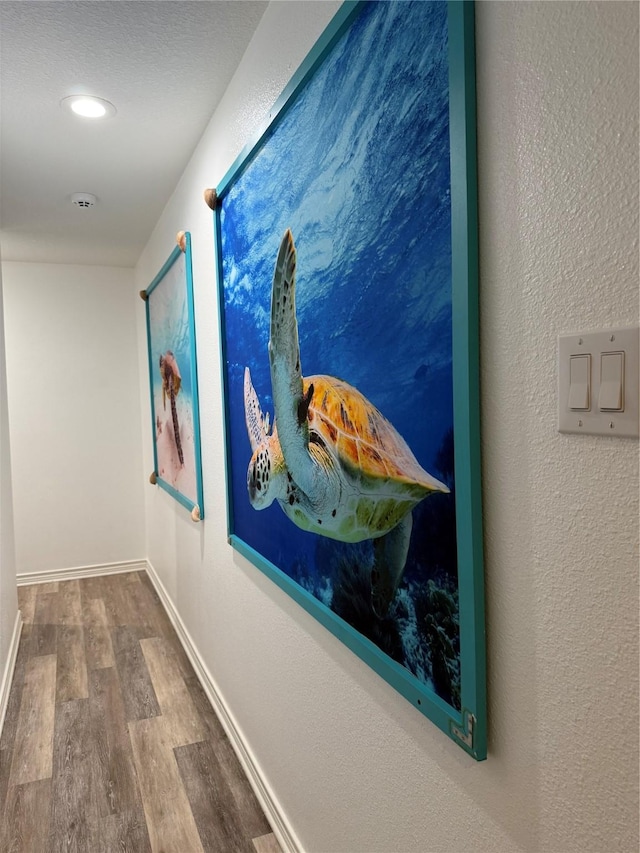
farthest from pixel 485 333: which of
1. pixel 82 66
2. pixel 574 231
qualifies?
pixel 82 66

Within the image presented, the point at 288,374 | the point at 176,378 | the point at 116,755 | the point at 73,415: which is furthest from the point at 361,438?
the point at 73,415

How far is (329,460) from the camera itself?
125 cm

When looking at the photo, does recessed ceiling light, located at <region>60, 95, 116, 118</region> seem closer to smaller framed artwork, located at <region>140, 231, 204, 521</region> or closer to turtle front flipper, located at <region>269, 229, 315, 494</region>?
smaller framed artwork, located at <region>140, 231, 204, 521</region>

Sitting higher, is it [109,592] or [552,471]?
[552,471]

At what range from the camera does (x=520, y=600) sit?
77cm

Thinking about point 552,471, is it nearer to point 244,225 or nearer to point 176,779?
point 244,225

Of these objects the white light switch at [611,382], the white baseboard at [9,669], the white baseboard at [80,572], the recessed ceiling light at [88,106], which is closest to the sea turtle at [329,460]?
the white light switch at [611,382]

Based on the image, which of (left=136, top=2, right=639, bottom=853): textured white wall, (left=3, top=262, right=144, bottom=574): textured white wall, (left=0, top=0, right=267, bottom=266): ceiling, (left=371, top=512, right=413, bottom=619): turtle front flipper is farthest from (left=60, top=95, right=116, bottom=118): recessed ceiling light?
(left=3, top=262, right=144, bottom=574): textured white wall

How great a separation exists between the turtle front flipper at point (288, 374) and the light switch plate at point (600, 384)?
727mm

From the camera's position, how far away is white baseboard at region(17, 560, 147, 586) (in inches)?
168

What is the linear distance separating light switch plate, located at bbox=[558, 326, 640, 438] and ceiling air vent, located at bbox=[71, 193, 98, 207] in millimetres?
2768

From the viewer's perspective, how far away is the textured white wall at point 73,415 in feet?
13.8

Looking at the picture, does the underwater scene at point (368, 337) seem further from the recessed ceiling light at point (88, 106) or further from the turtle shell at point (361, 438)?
the recessed ceiling light at point (88, 106)

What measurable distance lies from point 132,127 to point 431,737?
2208 mm
